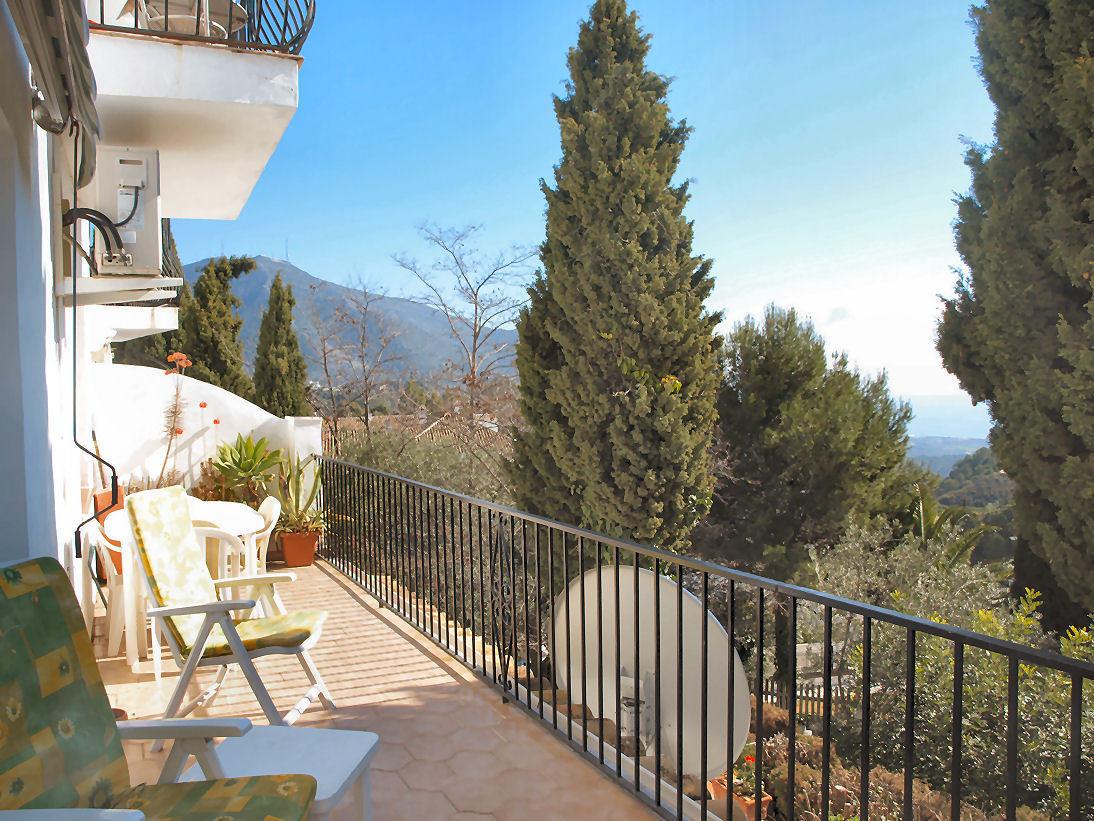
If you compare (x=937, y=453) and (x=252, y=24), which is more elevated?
(x=252, y=24)

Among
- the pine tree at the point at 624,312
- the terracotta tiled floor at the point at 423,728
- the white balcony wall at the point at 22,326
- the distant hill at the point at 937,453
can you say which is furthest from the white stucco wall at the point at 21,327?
the distant hill at the point at 937,453

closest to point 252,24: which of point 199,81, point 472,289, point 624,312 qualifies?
point 199,81

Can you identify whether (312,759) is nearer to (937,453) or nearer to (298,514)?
(298,514)

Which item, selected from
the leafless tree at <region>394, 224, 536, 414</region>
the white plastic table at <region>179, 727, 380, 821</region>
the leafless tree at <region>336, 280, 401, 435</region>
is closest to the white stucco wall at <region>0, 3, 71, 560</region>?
the white plastic table at <region>179, 727, 380, 821</region>

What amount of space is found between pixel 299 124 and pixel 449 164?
30.5ft

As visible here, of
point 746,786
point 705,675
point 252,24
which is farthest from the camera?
point 746,786

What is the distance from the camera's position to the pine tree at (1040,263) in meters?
6.55

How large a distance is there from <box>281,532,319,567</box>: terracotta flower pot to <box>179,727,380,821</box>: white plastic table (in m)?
4.67

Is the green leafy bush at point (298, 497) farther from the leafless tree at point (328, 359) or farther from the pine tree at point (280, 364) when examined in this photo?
the pine tree at point (280, 364)

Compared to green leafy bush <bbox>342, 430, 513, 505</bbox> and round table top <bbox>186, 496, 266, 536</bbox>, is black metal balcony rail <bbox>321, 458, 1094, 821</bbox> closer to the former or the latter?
round table top <bbox>186, 496, 266, 536</bbox>

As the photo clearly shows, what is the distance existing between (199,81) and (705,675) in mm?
3717

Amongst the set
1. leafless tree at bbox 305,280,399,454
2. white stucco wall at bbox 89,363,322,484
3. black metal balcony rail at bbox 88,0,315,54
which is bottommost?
white stucco wall at bbox 89,363,322,484

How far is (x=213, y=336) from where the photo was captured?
64.4 feet

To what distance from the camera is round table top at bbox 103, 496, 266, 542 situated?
3.96 metres
